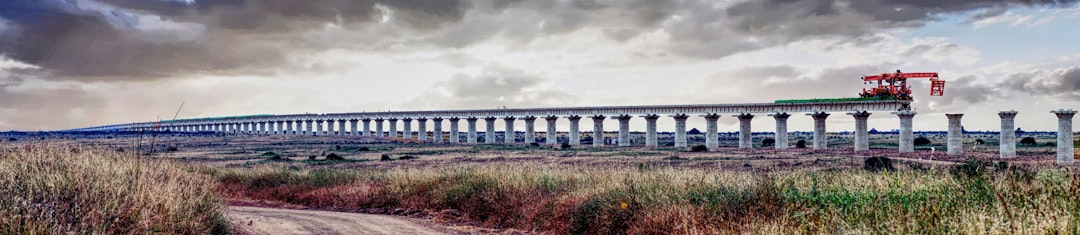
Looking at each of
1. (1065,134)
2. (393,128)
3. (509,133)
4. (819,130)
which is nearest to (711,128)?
(819,130)

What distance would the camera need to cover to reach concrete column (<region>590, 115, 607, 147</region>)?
9404cm

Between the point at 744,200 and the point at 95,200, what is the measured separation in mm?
10650

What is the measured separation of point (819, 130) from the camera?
246 ft

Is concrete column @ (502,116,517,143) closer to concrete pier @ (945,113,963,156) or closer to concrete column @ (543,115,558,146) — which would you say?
concrete column @ (543,115,558,146)

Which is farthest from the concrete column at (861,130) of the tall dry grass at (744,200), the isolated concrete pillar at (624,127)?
the tall dry grass at (744,200)

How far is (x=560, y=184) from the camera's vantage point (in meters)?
19.6

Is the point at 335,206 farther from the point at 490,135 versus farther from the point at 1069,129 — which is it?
the point at 490,135

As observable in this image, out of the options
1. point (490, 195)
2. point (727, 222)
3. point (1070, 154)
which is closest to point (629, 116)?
point (1070, 154)

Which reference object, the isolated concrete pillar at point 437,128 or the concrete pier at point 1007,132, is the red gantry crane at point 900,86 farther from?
the isolated concrete pillar at point 437,128

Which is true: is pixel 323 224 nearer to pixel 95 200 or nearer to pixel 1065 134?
pixel 95 200

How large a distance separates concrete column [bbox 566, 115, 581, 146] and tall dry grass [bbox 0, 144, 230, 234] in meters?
81.1

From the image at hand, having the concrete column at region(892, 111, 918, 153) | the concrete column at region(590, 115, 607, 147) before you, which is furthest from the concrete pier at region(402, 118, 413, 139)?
the concrete column at region(892, 111, 918, 153)

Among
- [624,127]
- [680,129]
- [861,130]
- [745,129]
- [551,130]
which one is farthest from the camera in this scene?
[551,130]

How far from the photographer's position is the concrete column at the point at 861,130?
2805 inches
